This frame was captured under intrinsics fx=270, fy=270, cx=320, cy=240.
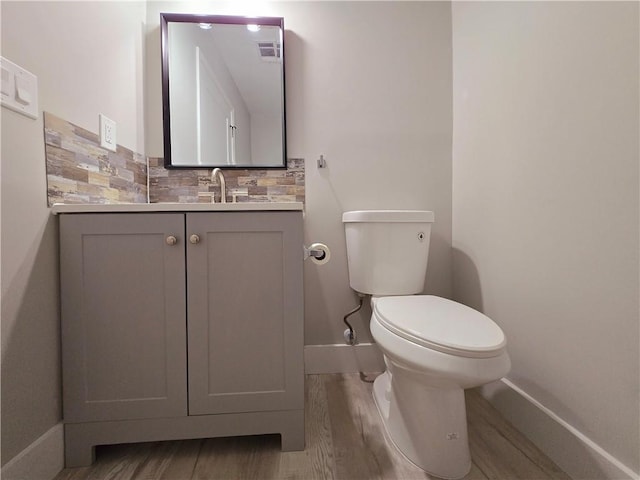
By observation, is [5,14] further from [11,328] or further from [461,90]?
[461,90]

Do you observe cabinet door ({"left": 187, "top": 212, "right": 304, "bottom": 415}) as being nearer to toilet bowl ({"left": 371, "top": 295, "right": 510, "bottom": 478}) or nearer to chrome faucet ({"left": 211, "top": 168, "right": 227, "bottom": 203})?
toilet bowl ({"left": 371, "top": 295, "right": 510, "bottom": 478})

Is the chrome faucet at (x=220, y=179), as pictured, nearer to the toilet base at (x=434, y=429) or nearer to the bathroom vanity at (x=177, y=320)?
the bathroom vanity at (x=177, y=320)

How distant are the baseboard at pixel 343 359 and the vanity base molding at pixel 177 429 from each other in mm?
529

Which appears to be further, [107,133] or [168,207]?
[107,133]

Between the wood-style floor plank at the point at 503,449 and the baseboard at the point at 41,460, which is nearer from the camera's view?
the baseboard at the point at 41,460

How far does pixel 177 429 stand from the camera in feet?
2.80

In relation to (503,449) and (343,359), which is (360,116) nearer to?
(343,359)

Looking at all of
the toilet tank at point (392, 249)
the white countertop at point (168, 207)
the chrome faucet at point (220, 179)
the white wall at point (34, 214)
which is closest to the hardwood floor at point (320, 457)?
the white wall at point (34, 214)

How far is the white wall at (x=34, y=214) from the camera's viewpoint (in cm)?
70

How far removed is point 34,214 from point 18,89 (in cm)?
33

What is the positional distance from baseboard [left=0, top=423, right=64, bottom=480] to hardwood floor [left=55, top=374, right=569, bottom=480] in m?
0.05

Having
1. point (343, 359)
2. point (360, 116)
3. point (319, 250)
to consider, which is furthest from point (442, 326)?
point (360, 116)

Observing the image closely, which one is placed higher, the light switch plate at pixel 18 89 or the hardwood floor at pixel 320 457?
the light switch plate at pixel 18 89

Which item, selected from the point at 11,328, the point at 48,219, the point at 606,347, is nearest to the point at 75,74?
the point at 48,219
